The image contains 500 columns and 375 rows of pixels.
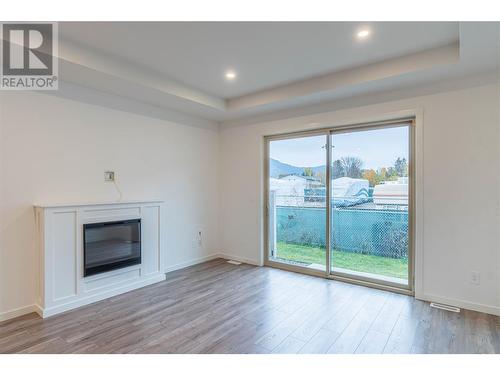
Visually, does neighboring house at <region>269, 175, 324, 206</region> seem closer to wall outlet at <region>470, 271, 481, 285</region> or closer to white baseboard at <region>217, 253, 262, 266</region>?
white baseboard at <region>217, 253, 262, 266</region>

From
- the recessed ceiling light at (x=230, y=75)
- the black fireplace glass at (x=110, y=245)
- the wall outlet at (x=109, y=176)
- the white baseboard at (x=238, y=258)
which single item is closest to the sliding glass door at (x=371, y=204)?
the white baseboard at (x=238, y=258)

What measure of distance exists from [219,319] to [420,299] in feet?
7.66

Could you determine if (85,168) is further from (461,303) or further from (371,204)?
(461,303)

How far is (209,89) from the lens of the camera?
153 inches

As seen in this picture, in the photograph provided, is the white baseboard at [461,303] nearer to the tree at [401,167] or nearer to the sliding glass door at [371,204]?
the sliding glass door at [371,204]

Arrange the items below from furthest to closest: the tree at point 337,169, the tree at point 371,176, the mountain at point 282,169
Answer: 1. the mountain at point 282,169
2. the tree at point 337,169
3. the tree at point 371,176

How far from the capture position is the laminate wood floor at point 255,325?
226 cm

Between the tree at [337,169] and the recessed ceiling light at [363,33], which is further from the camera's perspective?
the tree at [337,169]

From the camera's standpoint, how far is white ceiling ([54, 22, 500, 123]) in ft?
7.75

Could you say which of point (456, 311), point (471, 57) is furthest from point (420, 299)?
point (471, 57)

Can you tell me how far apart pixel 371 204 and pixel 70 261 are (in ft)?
12.2

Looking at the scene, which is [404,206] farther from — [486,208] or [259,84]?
[259,84]

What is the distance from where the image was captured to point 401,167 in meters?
3.49

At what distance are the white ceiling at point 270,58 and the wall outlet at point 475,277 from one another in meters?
2.07
